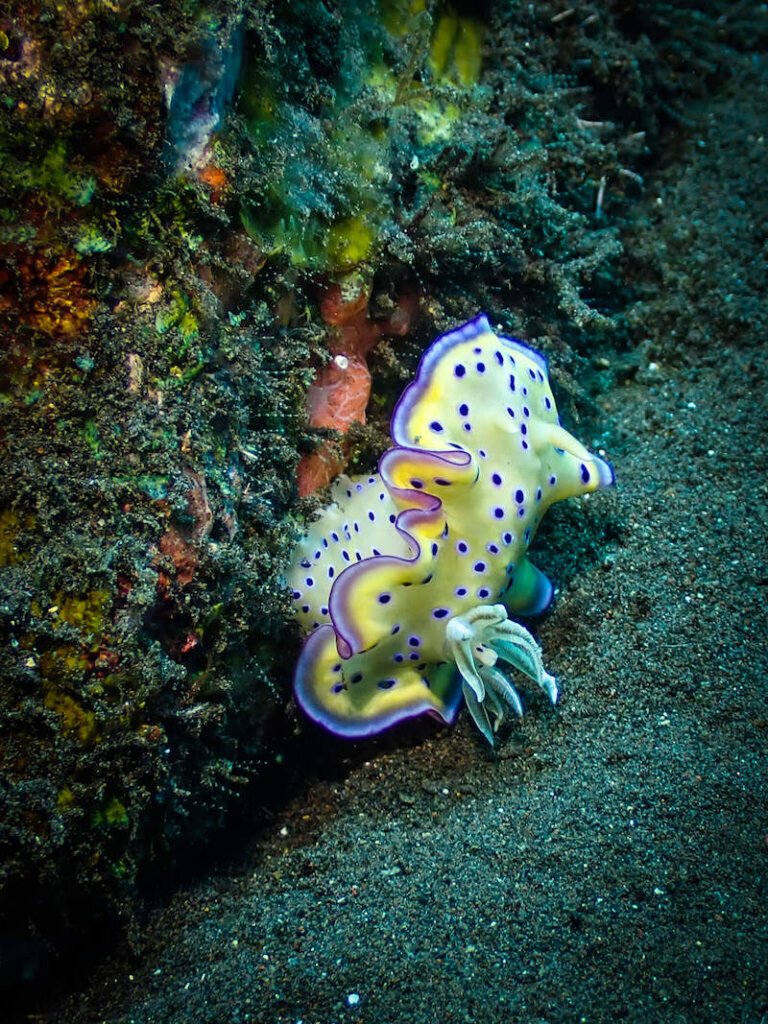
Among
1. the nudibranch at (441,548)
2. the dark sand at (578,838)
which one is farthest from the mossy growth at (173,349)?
the dark sand at (578,838)

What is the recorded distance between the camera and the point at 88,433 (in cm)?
238

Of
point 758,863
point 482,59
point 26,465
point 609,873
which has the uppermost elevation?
point 482,59

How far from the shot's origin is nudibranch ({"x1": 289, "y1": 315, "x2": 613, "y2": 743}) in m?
2.85

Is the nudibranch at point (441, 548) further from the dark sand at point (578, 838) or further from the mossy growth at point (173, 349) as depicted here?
the dark sand at point (578, 838)

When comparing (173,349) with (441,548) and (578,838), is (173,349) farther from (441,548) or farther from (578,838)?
(578,838)

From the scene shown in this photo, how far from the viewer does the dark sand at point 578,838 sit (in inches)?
93.7

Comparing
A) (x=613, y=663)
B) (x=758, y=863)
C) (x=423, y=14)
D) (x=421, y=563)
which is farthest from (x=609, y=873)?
(x=423, y=14)

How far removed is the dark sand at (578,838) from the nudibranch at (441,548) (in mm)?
328

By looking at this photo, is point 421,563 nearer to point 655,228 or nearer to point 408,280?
point 408,280

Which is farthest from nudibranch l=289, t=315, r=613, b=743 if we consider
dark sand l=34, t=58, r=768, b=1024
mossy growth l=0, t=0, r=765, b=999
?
dark sand l=34, t=58, r=768, b=1024

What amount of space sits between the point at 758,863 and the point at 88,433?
8.27ft

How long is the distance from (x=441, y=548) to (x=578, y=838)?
1.12 metres

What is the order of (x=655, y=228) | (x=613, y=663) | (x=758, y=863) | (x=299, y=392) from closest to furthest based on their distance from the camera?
(x=758, y=863)
(x=299, y=392)
(x=613, y=663)
(x=655, y=228)

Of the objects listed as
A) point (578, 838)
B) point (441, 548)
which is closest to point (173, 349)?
point (441, 548)
